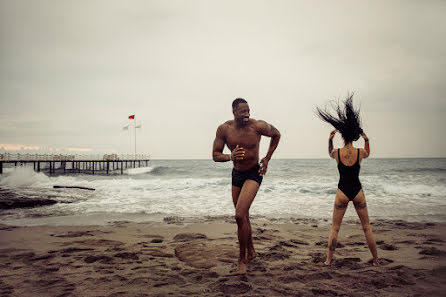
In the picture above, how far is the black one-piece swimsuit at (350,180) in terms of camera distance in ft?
14.5

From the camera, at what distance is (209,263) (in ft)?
15.5

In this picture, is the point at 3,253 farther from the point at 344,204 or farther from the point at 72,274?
the point at 344,204

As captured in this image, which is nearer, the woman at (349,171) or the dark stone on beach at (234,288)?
the dark stone on beach at (234,288)

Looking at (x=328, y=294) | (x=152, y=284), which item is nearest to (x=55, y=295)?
(x=152, y=284)

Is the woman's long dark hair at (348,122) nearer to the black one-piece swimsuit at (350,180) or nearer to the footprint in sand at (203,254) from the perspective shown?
the black one-piece swimsuit at (350,180)

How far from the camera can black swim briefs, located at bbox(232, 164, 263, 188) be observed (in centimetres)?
459

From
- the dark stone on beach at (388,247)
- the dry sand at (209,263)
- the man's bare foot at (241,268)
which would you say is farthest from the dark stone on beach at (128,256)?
the dark stone on beach at (388,247)

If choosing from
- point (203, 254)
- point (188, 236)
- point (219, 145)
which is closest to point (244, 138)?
point (219, 145)

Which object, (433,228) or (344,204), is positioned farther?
(433,228)

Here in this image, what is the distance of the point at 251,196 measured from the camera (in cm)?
442

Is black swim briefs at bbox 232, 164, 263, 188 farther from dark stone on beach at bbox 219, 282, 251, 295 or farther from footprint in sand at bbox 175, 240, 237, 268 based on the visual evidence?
dark stone on beach at bbox 219, 282, 251, 295

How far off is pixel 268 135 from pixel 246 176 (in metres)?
0.76

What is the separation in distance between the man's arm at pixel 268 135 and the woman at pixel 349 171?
2.91 feet

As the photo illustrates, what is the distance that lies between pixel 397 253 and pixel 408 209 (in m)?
6.81
